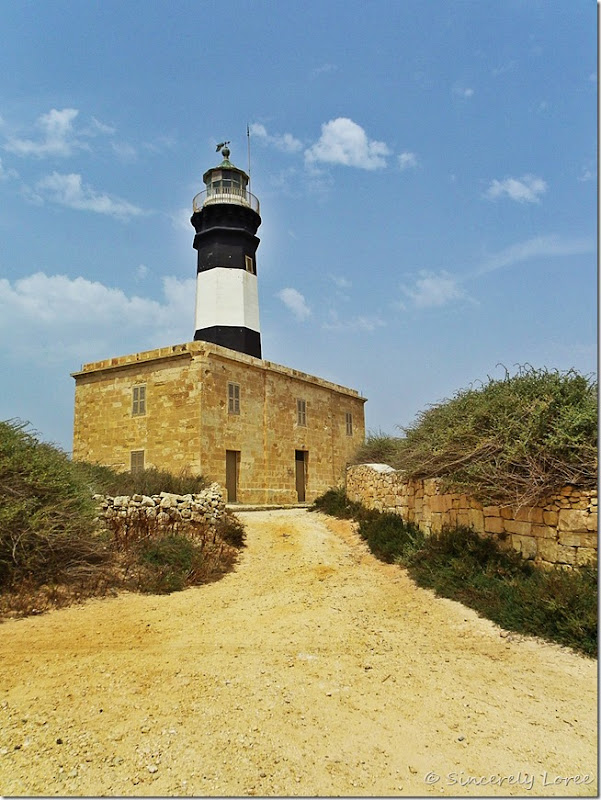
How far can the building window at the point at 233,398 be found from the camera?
1589 centimetres

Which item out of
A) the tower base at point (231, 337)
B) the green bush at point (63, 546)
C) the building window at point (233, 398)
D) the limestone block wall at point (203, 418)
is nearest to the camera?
the green bush at point (63, 546)

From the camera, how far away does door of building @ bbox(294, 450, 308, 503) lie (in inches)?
740

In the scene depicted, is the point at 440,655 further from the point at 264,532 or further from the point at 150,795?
the point at 264,532

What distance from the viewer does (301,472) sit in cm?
1897

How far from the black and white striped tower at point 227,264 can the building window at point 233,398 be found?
3352 millimetres

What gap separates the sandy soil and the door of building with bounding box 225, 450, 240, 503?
9133mm

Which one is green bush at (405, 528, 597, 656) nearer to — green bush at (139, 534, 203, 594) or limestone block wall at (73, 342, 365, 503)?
green bush at (139, 534, 203, 594)

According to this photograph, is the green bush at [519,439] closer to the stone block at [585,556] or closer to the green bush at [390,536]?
the stone block at [585,556]

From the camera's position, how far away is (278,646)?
518 cm

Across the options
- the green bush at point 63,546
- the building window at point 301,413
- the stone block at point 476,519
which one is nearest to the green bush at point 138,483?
the green bush at point 63,546

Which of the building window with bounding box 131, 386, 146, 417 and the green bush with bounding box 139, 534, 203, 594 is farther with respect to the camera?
the building window with bounding box 131, 386, 146, 417

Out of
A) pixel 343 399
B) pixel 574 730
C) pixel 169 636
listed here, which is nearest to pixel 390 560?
pixel 169 636

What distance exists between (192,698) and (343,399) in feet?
59.1

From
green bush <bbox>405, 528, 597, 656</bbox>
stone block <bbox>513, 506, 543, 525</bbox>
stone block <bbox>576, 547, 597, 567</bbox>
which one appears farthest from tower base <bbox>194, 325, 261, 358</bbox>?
stone block <bbox>576, 547, 597, 567</bbox>
